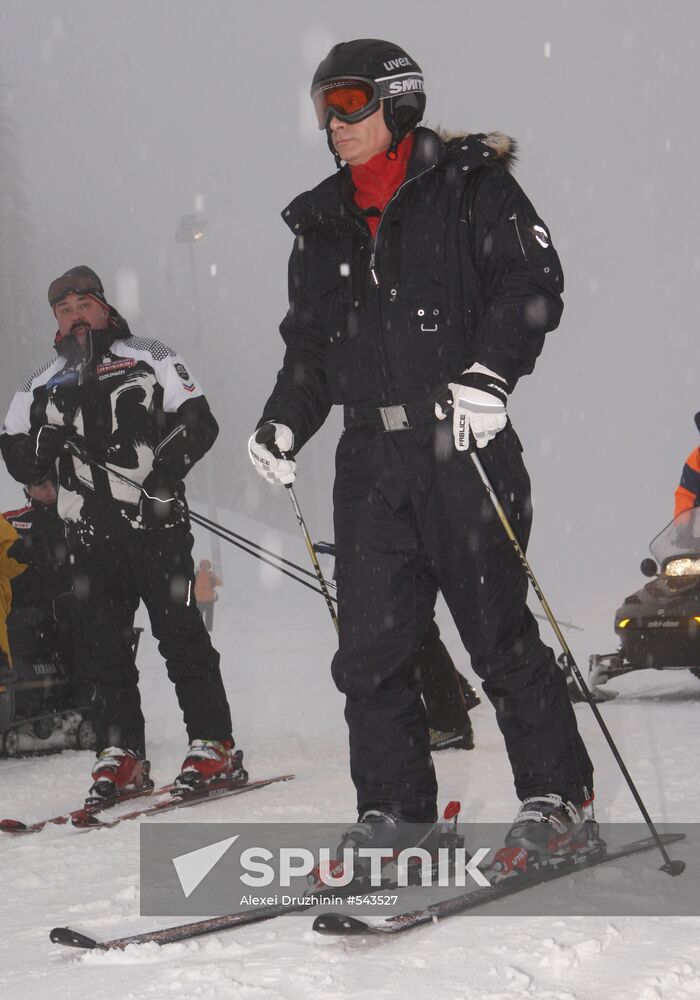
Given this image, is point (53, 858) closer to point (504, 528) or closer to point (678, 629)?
point (504, 528)

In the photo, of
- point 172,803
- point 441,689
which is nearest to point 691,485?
point 441,689

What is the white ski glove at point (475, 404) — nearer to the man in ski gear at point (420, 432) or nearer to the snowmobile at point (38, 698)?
the man in ski gear at point (420, 432)

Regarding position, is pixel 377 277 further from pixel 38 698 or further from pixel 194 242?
pixel 194 242

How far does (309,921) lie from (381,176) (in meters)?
2.16

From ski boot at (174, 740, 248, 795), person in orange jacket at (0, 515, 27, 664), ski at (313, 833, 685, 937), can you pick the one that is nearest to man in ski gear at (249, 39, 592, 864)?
ski at (313, 833, 685, 937)

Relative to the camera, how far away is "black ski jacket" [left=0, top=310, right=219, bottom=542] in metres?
4.89

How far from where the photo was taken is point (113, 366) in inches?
196

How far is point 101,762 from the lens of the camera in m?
4.80

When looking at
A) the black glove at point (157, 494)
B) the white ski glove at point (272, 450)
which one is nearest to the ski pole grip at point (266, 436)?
the white ski glove at point (272, 450)

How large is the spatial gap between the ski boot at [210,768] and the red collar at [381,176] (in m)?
2.53

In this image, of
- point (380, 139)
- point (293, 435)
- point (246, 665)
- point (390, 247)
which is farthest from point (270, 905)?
point (246, 665)

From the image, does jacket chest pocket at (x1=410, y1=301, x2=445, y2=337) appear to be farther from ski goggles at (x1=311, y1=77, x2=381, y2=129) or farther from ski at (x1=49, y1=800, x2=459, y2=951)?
ski at (x1=49, y1=800, x2=459, y2=951)

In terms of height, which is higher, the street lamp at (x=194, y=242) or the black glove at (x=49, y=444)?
the street lamp at (x=194, y=242)

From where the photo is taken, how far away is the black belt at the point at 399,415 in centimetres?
323
